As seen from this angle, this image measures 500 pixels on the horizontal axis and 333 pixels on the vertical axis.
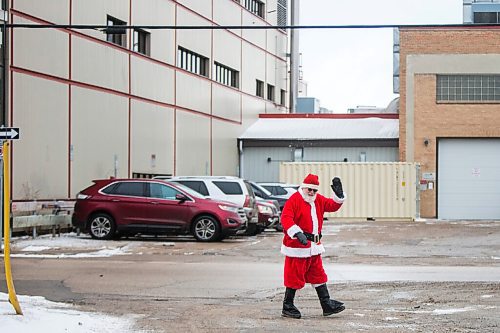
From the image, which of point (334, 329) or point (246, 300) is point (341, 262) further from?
point (334, 329)

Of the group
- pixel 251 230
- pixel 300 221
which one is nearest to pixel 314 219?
pixel 300 221

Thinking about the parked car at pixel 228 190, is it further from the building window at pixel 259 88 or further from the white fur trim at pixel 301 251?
the building window at pixel 259 88

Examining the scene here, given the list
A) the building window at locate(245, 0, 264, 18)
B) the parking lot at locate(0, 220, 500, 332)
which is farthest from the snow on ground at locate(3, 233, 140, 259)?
the building window at locate(245, 0, 264, 18)

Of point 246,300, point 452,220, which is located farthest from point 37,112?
point 452,220

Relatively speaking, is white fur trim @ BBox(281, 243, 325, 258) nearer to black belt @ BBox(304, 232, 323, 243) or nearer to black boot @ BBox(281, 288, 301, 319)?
black belt @ BBox(304, 232, 323, 243)

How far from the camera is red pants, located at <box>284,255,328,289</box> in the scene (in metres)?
10.8

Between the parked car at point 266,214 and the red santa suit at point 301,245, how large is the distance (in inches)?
664

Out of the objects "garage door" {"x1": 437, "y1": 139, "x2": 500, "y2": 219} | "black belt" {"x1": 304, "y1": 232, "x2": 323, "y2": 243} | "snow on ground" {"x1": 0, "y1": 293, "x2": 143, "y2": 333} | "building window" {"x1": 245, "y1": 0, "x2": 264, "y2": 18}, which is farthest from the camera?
"building window" {"x1": 245, "y1": 0, "x2": 264, "y2": 18}

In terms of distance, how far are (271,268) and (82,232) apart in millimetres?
9076

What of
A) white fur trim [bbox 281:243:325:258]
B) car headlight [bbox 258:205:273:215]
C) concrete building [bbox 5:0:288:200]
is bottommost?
car headlight [bbox 258:205:273:215]

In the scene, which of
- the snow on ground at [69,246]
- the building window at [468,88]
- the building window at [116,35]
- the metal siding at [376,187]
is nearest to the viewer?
the snow on ground at [69,246]

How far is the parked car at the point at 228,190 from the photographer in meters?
26.0

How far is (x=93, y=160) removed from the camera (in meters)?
30.4

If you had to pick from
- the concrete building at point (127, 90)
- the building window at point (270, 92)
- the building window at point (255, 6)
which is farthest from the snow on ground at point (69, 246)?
the building window at point (270, 92)
